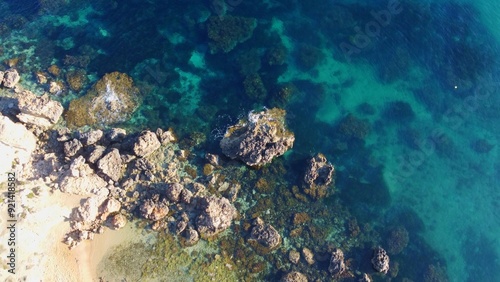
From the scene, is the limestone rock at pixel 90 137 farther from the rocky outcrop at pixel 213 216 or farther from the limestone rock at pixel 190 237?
the limestone rock at pixel 190 237

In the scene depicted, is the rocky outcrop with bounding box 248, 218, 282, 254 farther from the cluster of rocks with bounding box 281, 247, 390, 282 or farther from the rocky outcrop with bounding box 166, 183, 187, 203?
the rocky outcrop with bounding box 166, 183, 187, 203

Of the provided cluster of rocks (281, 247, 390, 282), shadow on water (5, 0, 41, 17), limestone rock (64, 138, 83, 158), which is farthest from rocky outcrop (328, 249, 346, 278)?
shadow on water (5, 0, 41, 17)

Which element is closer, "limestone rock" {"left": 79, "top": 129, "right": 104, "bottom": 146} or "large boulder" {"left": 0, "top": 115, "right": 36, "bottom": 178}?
"large boulder" {"left": 0, "top": 115, "right": 36, "bottom": 178}

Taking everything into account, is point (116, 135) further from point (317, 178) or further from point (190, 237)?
point (317, 178)

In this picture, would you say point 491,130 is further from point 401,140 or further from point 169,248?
point 169,248

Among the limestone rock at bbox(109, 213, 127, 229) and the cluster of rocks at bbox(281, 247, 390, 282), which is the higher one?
the limestone rock at bbox(109, 213, 127, 229)

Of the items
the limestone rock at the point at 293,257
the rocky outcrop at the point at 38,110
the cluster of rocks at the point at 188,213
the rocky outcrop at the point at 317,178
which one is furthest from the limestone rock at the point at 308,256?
the rocky outcrop at the point at 38,110
